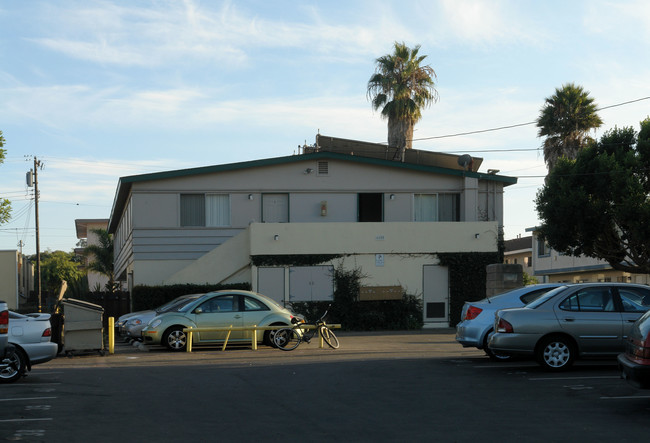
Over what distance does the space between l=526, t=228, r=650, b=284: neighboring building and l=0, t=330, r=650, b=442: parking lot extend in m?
30.5

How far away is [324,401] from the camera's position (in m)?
11.0

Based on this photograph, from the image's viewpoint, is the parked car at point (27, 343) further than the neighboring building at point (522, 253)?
No

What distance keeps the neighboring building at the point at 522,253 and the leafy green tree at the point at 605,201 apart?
22.4m

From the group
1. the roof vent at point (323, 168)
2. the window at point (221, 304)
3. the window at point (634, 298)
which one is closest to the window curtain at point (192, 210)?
the roof vent at point (323, 168)

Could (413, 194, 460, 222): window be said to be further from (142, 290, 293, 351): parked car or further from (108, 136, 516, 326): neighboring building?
(142, 290, 293, 351): parked car

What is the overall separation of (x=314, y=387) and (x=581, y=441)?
507cm

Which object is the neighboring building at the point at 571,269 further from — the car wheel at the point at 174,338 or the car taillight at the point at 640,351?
the car taillight at the point at 640,351

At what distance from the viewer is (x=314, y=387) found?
1241 centimetres

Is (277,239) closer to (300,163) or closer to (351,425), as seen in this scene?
(300,163)

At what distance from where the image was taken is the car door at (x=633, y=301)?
13.9 m

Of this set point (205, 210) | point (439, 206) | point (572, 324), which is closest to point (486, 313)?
point (572, 324)

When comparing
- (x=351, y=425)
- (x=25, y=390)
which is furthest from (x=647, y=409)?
(x=25, y=390)

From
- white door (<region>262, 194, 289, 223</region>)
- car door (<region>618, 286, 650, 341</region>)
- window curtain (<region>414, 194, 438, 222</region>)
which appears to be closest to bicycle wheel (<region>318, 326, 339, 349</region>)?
car door (<region>618, 286, 650, 341</region>)

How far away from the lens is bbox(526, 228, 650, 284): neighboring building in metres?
44.9
